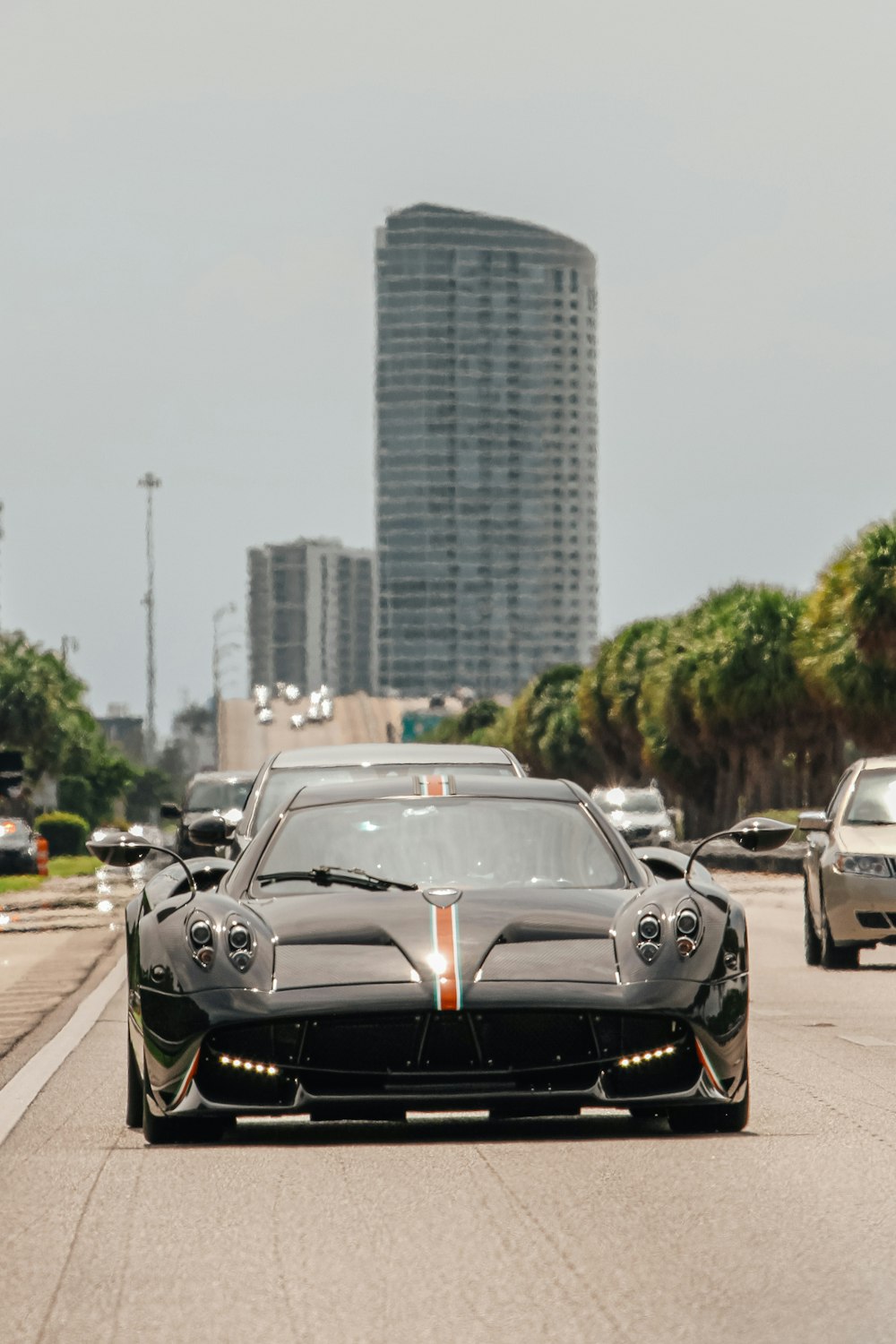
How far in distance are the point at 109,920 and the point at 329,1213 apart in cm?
2288

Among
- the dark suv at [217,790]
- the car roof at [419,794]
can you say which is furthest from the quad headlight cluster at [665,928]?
the dark suv at [217,790]

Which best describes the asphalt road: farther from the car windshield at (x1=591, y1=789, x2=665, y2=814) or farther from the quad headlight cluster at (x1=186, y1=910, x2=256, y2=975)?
the car windshield at (x1=591, y1=789, x2=665, y2=814)

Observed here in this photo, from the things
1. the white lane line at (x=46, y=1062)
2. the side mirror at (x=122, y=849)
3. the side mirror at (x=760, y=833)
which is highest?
the side mirror at (x=760, y=833)

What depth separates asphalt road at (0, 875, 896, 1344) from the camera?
19.3 feet

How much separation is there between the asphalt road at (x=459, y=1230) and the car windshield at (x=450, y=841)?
93cm

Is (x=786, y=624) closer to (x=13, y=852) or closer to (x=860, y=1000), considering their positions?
(x=13, y=852)

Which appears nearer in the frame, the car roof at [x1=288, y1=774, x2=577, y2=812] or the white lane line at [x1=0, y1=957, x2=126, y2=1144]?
the car roof at [x1=288, y1=774, x2=577, y2=812]

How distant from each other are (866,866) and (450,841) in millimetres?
10054

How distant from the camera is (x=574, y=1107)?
27.7ft

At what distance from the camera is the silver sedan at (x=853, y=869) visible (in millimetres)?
18984

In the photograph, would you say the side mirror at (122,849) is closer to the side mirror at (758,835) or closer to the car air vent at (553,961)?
the car air vent at (553,961)

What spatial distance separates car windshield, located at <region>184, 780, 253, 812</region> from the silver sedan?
10.5 meters

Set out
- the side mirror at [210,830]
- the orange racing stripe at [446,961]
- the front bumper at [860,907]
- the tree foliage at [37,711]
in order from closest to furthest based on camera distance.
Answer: the orange racing stripe at [446,961] < the side mirror at [210,830] < the front bumper at [860,907] < the tree foliage at [37,711]

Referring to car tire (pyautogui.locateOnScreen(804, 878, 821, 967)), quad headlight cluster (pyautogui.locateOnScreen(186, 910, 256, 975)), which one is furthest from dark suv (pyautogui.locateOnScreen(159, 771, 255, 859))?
quad headlight cluster (pyautogui.locateOnScreen(186, 910, 256, 975))
